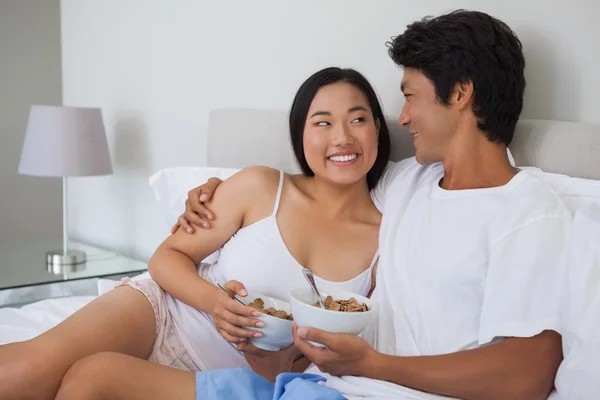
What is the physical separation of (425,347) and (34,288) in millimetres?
1776

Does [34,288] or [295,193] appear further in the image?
[34,288]

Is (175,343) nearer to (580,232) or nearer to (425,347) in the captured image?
(425,347)

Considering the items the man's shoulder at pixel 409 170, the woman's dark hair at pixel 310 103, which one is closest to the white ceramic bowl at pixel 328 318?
the man's shoulder at pixel 409 170

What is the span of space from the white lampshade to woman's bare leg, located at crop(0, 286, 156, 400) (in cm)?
134

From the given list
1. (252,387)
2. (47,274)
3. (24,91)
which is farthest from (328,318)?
(24,91)

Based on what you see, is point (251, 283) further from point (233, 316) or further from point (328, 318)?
point (328, 318)

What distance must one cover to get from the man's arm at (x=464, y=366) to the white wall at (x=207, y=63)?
60 centimetres

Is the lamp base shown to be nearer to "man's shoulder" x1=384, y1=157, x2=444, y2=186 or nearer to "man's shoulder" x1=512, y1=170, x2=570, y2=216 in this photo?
"man's shoulder" x1=384, y1=157, x2=444, y2=186

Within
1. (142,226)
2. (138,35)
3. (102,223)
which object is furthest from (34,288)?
(138,35)

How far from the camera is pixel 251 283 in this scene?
1.66 meters

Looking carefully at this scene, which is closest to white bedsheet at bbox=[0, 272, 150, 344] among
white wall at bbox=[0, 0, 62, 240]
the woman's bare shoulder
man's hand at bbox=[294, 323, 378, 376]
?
the woman's bare shoulder

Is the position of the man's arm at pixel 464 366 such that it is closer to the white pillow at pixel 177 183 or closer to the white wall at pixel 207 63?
the white wall at pixel 207 63

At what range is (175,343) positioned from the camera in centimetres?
164

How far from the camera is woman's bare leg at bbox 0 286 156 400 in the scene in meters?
1.38
